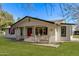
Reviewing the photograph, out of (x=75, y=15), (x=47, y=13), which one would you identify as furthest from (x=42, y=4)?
(x=75, y=15)

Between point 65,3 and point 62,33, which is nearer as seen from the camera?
point 65,3

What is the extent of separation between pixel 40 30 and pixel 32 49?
1.27 meters

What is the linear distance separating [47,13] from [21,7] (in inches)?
46.6

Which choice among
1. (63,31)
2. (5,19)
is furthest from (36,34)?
(5,19)

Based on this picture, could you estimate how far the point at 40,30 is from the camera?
15.6 metres

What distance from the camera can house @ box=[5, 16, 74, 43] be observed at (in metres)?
15.2

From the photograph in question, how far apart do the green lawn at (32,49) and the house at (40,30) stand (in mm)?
337

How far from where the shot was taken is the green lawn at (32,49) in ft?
47.2

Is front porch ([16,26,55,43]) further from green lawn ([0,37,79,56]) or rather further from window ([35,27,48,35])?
green lawn ([0,37,79,56])

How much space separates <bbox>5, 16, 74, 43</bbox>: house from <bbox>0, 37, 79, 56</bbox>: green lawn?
0.34m

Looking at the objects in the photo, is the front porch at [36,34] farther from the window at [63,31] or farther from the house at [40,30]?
the window at [63,31]

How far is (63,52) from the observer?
1455 centimetres

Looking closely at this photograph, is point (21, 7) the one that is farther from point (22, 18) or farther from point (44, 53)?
point (44, 53)

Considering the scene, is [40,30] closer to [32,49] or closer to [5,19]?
[32,49]
